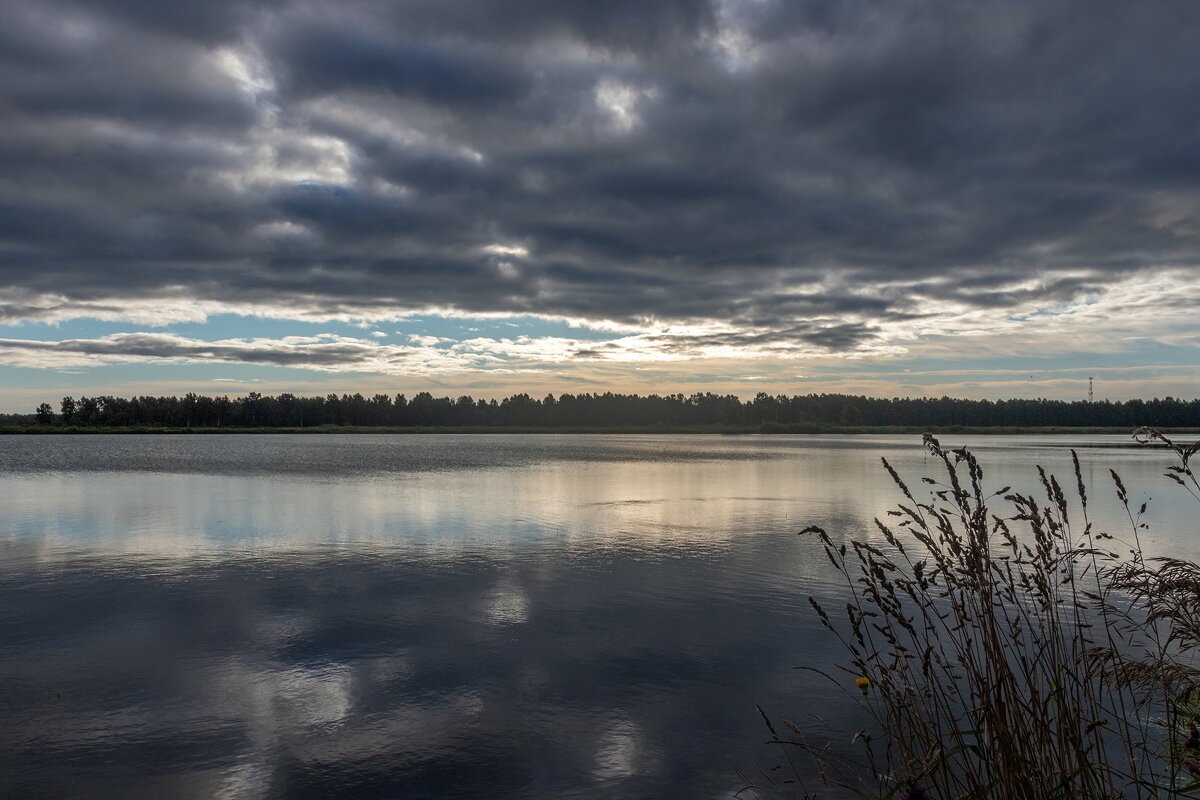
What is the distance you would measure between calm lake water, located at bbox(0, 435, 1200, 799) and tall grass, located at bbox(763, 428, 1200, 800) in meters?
1.05

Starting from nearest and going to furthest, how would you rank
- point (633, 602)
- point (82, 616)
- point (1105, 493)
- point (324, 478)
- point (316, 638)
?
point (316, 638) < point (82, 616) < point (633, 602) < point (1105, 493) < point (324, 478)

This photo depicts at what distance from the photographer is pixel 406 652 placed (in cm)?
946

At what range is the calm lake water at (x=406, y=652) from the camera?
640 cm

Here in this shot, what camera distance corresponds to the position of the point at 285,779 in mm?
6168

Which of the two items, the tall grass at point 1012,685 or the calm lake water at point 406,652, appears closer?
the tall grass at point 1012,685

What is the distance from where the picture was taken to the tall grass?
13.3 ft

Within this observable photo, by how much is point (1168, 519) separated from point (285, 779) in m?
24.6

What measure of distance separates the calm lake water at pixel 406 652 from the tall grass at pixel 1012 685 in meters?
1.05

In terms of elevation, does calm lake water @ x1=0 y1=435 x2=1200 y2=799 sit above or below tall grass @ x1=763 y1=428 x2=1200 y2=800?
below

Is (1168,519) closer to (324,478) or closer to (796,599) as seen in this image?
(796,599)

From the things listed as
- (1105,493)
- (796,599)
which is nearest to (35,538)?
(796,599)

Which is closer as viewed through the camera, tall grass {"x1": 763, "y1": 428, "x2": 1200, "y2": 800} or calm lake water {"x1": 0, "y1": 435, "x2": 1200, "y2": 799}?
tall grass {"x1": 763, "y1": 428, "x2": 1200, "y2": 800}

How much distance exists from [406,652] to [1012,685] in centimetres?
740

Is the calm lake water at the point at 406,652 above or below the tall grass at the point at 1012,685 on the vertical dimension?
below
